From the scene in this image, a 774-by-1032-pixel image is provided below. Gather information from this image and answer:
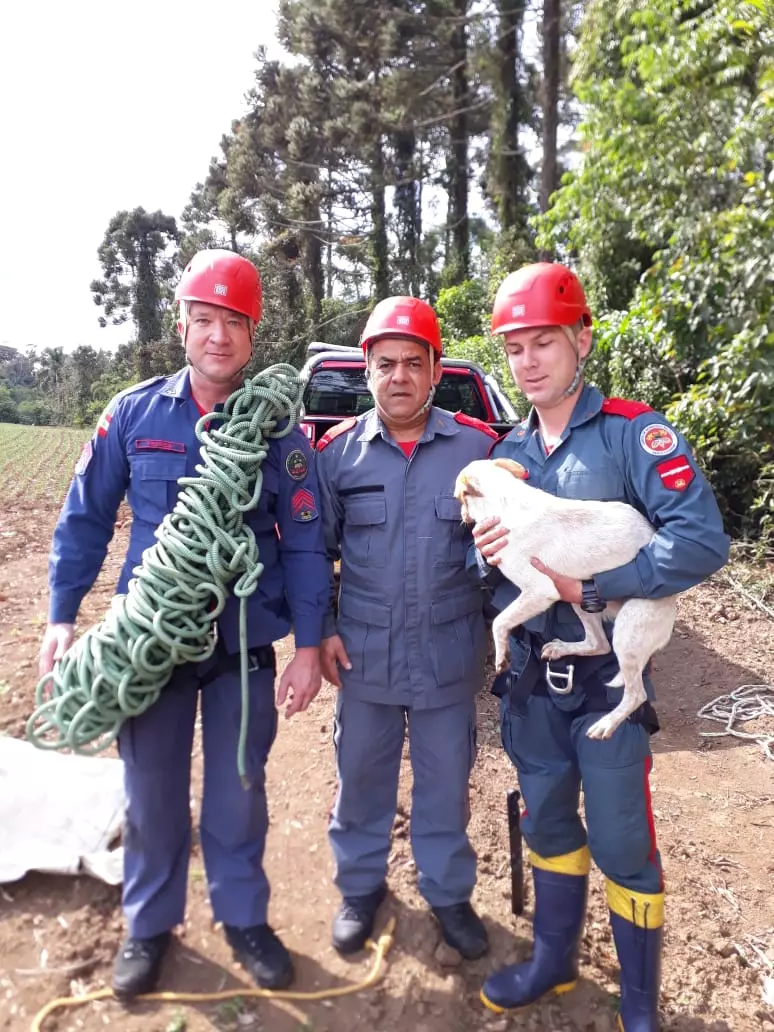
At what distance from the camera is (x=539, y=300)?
185 centimetres

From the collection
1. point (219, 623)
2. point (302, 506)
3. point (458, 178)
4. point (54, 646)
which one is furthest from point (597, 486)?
point (458, 178)

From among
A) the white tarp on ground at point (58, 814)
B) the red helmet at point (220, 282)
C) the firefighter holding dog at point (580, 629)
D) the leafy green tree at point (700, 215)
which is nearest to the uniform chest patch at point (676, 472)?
the firefighter holding dog at point (580, 629)

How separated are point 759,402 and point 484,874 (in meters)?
4.21

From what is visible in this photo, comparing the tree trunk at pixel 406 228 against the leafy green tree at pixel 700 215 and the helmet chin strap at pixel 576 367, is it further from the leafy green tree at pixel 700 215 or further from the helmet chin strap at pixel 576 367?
the helmet chin strap at pixel 576 367

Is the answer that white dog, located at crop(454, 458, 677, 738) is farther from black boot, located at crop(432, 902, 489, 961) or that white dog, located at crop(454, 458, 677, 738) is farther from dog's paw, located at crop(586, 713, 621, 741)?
black boot, located at crop(432, 902, 489, 961)

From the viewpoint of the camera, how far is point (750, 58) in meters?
5.62

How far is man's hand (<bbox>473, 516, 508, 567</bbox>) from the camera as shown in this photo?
1.86 m

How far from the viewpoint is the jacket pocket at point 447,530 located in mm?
2246

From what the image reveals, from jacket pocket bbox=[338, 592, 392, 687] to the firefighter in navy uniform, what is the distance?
0.50ft

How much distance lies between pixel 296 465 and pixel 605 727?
1197 millimetres

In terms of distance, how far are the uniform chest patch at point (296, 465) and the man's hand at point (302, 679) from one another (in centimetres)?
56

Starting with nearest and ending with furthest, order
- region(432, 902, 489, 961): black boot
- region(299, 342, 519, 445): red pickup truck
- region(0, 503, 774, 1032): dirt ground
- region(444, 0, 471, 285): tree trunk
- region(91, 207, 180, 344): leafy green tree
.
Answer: region(0, 503, 774, 1032): dirt ground < region(432, 902, 489, 961): black boot < region(299, 342, 519, 445): red pickup truck < region(444, 0, 471, 285): tree trunk < region(91, 207, 180, 344): leafy green tree

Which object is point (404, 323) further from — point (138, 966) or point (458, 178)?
point (458, 178)

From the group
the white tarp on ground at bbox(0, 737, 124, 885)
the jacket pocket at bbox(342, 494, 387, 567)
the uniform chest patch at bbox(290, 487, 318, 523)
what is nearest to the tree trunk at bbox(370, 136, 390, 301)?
the white tarp on ground at bbox(0, 737, 124, 885)
